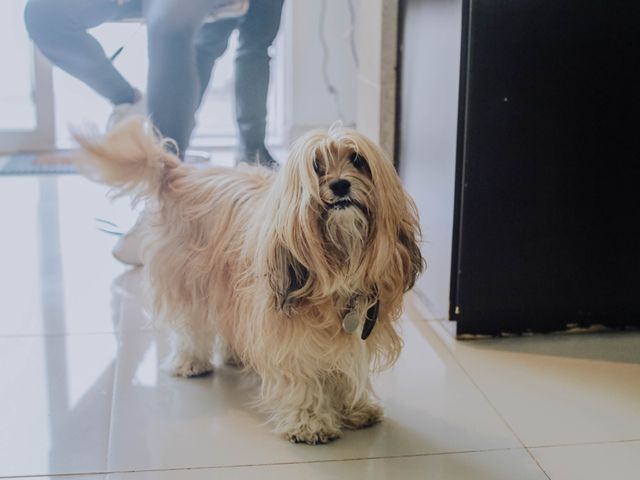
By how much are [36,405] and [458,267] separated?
1.08 m

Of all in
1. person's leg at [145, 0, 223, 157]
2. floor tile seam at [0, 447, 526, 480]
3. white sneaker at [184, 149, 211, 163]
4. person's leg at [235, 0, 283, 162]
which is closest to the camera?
floor tile seam at [0, 447, 526, 480]

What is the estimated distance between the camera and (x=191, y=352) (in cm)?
222

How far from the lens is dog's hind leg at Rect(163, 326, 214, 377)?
219cm

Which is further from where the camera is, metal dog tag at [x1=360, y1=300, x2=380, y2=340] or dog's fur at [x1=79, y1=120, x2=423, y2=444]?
metal dog tag at [x1=360, y1=300, x2=380, y2=340]

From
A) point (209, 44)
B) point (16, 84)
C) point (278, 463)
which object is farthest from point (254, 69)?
point (278, 463)

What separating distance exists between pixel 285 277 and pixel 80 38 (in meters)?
1.51

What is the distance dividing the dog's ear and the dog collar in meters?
0.12

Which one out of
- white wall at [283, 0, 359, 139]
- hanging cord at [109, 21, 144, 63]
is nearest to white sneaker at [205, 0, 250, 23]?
hanging cord at [109, 21, 144, 63]

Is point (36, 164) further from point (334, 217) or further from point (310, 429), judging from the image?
point (334, 217)

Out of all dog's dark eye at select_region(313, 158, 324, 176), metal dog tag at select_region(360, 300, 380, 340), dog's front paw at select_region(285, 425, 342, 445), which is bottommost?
dog's front paw at select_region(285, 425, 342, 445)

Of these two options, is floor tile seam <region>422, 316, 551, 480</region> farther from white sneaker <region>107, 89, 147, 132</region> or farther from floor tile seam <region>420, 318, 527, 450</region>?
white sneaker <region>107, 89, 147, 132</region>

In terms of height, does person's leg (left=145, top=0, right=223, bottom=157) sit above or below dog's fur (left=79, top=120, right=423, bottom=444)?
above

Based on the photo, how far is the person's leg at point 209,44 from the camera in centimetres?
298

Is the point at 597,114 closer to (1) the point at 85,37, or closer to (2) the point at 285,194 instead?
(2) the point at 285,194
